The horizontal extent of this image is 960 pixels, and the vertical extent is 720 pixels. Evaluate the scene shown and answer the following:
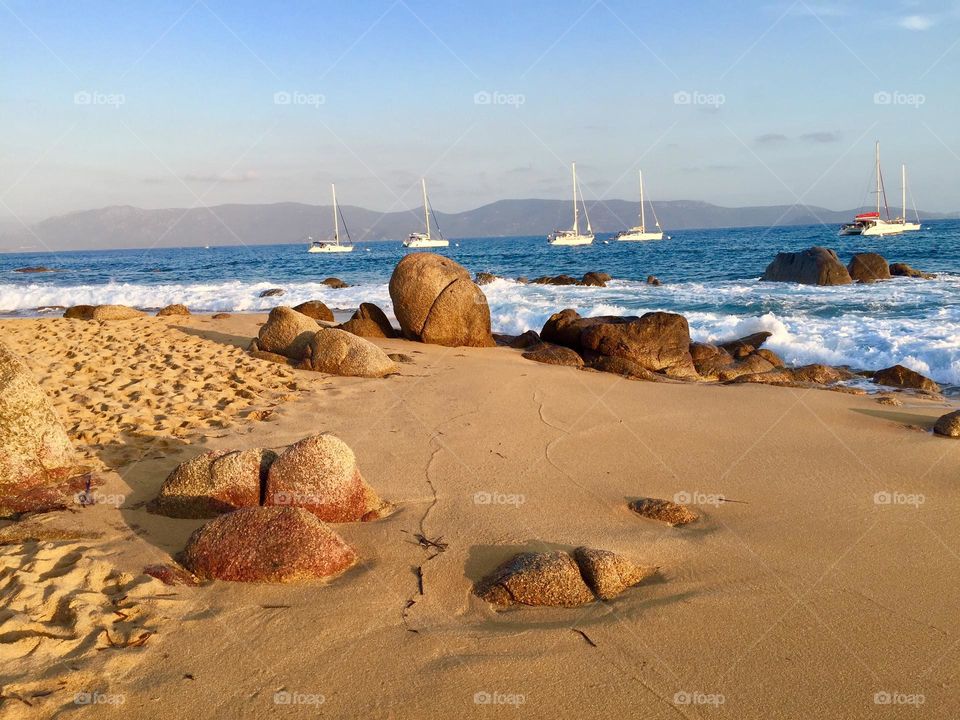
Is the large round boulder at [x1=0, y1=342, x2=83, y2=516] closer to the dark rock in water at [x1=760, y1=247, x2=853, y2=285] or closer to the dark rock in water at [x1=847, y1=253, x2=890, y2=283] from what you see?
the dark rock in water at [x1=760, y1=247, x2=853, y2=285]

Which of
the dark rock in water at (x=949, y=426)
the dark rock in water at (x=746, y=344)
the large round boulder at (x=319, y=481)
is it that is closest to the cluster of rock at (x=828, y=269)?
the dark rock in water at (x=746, y=344)

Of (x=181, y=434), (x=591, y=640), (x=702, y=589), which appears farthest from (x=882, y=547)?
(x=181, y=434)

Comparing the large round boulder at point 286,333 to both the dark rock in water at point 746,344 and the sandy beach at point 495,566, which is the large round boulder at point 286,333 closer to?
the sandy beach at point 495,566

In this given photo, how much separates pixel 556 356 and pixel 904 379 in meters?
5.43

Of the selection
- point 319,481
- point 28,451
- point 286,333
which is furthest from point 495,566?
point 286,333

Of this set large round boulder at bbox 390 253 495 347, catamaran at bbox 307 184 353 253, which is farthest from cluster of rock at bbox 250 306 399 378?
catamaran at bbox 307 184 353 253

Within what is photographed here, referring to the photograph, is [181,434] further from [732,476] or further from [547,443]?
[732,476]

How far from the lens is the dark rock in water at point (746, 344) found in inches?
520

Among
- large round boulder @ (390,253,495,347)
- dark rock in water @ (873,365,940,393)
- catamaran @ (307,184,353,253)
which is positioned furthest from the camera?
catamaran @ (307,184,353,253)

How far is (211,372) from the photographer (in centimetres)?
888

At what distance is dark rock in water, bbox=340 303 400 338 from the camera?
1325 centimetres

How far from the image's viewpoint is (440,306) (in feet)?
41.3

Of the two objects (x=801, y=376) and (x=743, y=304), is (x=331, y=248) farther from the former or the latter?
(x=801, y=376)

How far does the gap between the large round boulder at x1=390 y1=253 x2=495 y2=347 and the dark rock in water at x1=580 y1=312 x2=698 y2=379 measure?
2084mm
